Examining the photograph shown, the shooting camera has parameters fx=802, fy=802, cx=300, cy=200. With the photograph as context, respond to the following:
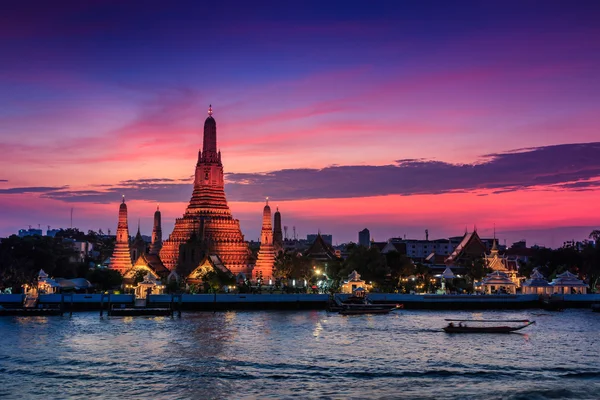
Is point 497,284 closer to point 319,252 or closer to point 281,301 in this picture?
point 281,301

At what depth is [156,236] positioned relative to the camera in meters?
132

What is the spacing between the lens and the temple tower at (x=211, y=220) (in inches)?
4557

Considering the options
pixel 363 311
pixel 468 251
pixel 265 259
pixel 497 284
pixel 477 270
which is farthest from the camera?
pixel 468 251

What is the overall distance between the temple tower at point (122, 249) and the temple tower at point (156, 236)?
14270 mm

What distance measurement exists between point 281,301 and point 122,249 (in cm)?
3435

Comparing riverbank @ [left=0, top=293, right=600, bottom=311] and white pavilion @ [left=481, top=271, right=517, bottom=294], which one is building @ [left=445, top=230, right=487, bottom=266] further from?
riverbank @ [left=0, top=293, right=600, bottom=311]

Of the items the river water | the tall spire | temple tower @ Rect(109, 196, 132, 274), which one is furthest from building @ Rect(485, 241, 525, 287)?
temple tower @ Rect(109, 196, 132, 274)

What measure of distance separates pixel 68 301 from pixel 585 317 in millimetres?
53376

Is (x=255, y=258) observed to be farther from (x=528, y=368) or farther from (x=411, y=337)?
(x=528, y=368)

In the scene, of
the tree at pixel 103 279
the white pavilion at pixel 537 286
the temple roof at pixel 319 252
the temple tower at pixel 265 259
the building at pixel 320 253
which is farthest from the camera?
the temple roof at pixel 319 252

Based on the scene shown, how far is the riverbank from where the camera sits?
84500 mm

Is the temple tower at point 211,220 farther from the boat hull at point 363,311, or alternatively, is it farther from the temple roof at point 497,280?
the temple roof at point 497,280

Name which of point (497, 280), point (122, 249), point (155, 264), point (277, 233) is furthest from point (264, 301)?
point (277, 233)

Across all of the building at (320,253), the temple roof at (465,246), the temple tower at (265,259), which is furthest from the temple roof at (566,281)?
the building at (320,253)
